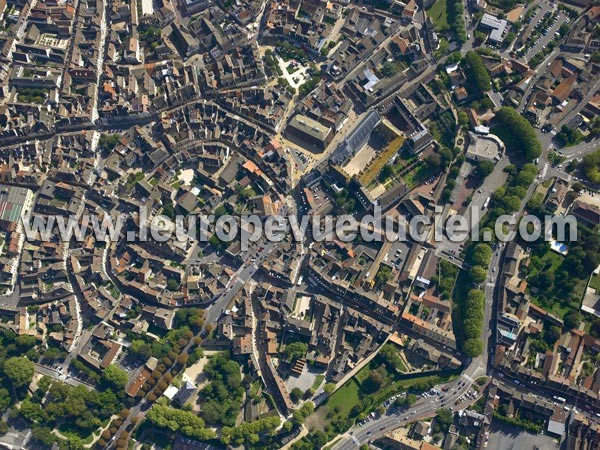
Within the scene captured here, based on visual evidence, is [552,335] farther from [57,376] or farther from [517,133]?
[57,376]

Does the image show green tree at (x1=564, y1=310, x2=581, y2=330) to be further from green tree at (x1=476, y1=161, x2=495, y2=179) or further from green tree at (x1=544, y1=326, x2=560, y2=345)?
green tree at (x1=476, y1=161, x2=495, y2=179)

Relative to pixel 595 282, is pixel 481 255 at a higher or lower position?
lower

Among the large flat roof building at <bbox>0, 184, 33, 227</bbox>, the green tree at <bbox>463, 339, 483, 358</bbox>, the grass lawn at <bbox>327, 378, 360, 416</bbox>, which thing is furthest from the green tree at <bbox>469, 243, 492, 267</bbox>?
the large flat roof building at <bbox>0, 184, 33, 227</bbox>

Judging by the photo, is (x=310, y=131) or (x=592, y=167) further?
(x=310, y=131)

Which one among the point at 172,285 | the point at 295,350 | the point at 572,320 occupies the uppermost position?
the point at 572,320

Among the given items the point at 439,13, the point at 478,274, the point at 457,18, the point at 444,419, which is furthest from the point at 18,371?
the point at 457,18

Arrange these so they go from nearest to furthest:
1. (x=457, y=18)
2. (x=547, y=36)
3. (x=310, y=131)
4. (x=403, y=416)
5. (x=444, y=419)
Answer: (x=444, y=419) < (x=403, y=416) < (x=310, y=131) < (x=547, y=36) < (x=457, y=18)

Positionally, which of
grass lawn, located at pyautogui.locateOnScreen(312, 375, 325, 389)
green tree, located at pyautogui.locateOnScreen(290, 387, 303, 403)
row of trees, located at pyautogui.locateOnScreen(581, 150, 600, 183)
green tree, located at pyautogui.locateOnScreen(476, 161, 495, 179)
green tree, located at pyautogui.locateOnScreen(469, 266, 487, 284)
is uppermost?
row of trees, located at pyautogui.locateOnScreen(581, 150, 600, 183)

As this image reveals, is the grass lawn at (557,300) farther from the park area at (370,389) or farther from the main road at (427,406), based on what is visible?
the park area at (370,389)

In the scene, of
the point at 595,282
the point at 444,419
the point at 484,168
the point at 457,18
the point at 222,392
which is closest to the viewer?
the point at 444,419
